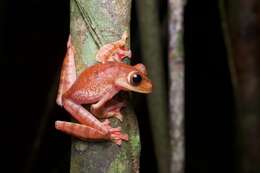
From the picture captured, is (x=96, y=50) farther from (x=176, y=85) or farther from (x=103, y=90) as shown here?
(x=176, y=85)

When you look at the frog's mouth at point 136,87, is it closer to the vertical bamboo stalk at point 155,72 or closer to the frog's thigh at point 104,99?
the frog's thigh at point 104,99

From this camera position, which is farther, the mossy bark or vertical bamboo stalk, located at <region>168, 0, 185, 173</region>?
vertical bamboo stalk, located at <region>168, 0, 185, 173</region>

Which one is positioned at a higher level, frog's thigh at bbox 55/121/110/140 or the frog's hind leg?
the frog's hind leg

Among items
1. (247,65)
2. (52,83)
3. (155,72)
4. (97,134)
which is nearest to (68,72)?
→ (97,134)

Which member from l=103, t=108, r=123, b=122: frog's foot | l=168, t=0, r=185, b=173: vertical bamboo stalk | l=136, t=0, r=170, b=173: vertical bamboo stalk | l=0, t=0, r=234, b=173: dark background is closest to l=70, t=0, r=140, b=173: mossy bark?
l=103, t=108, r=123, b=122: frog's foot

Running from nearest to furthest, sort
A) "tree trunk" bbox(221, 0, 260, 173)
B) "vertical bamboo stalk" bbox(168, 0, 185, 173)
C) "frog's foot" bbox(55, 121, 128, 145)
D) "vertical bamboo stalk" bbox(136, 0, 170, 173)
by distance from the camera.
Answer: "frog's foot" bbox(55, 121, 128, 145) → "vertical bamboo stalk" bbox(168, 0, 185, 173) → "vertical bamboo stalk" bbox(136, 0, 170, 173) → "tree trunk" bbox(221, 0, 260, 173)

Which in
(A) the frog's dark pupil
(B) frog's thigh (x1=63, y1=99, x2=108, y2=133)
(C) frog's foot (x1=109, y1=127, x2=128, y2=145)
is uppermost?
(A) the frog's dark pupil

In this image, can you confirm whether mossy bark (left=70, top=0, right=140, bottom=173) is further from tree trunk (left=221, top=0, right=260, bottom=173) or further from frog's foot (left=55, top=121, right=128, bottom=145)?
tree trunk (left=221, top=0, right=260, bottom=173)
